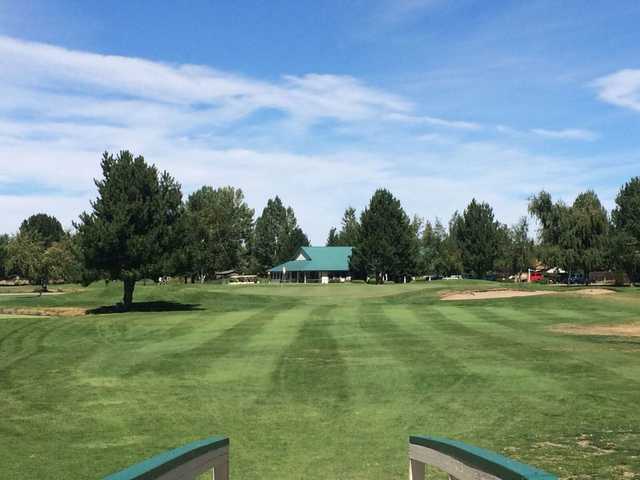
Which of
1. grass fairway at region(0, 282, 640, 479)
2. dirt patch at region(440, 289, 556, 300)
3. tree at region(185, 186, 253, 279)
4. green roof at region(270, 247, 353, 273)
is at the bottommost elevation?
grass fairway at region(0, 282, 640, 479)

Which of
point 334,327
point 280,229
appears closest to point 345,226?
point 280,229

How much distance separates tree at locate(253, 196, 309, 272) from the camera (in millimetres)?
145750

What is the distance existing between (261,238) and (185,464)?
471 feet

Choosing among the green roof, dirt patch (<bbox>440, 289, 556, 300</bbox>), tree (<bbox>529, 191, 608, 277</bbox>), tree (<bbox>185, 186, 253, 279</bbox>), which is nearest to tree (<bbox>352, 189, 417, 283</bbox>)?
the green roof

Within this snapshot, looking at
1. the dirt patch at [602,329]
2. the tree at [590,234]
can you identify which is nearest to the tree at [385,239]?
the tree at [590,234]

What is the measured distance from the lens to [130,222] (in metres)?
42.8

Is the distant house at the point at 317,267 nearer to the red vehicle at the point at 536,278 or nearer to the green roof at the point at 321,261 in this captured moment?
the green roof at the point at 321,261

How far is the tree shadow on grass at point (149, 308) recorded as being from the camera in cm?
4366

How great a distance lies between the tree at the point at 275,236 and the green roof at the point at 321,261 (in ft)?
61.6

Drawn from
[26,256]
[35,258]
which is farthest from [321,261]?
[26,256]

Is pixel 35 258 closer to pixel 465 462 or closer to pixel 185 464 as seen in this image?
pixel 185 464

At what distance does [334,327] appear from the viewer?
88.6 ft

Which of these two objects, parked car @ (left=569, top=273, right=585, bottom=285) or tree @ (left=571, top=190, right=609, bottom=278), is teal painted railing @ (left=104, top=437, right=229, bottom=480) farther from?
parked car @ (left=569, top=273, right=585, bottom=285)

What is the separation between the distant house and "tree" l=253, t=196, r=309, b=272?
1822cm
